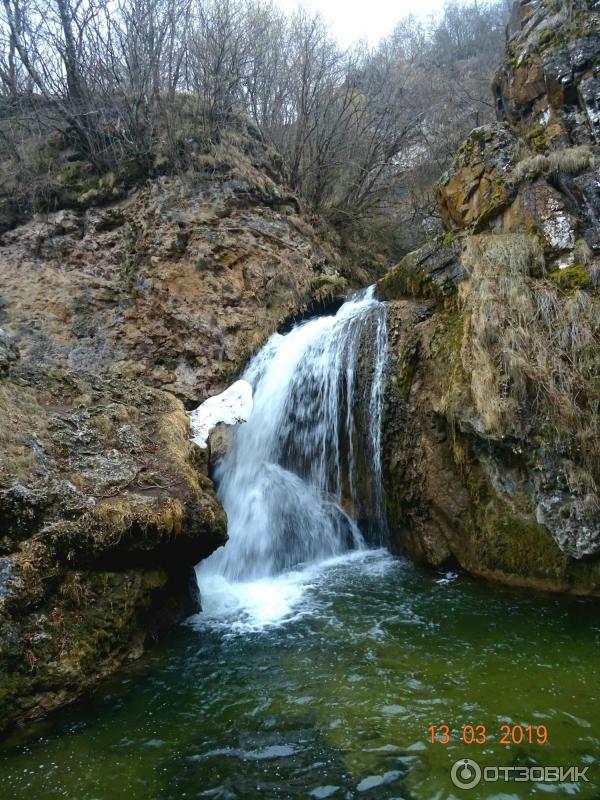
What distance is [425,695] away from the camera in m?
3.79

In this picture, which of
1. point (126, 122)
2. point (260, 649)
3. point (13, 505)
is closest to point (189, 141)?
point (126, 122)

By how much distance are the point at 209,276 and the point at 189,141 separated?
4.22m

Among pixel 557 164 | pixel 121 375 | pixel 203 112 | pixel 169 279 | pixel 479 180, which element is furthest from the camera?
pixel 203 112

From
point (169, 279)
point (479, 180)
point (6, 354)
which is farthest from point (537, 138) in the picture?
point (6, 354)

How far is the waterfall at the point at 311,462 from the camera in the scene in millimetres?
7215

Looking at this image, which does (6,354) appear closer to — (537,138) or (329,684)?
(329,684)

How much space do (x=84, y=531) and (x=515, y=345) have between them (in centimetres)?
473

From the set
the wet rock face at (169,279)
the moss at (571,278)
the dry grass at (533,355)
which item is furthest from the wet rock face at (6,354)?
the moss at (571,278)

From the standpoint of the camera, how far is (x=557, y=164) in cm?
716

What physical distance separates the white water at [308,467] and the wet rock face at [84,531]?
59.5 inches

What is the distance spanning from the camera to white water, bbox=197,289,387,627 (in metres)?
7.03

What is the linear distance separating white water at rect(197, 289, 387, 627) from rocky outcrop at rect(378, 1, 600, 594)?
40 centimetres

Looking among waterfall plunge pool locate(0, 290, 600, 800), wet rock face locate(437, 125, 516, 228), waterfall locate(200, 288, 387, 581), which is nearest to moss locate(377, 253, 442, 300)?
waterfall locate(200, 288, 387, 581)

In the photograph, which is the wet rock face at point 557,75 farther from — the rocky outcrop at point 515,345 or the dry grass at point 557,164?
the dry grass at point 557,164
